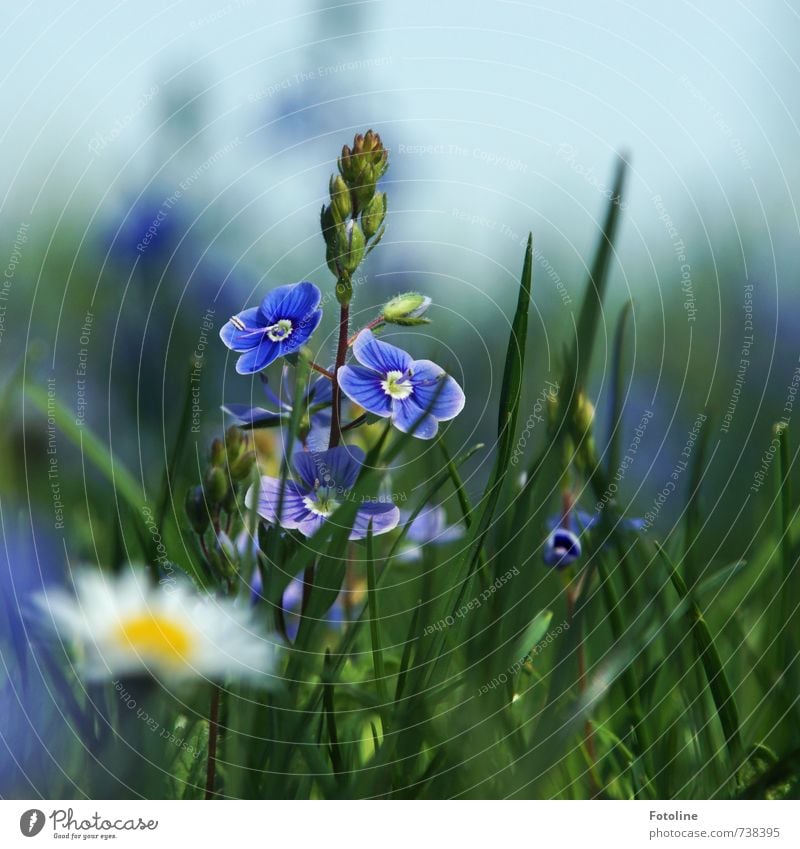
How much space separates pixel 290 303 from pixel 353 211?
0.25 feet

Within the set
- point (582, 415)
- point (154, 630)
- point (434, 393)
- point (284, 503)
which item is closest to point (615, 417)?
point (582, 415)

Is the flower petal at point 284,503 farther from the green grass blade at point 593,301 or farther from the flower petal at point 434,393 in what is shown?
the green grass blade at point 593,301

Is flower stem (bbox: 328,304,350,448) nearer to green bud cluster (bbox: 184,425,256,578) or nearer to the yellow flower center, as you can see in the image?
green bud cluster (bbox: 184,425,256,578)

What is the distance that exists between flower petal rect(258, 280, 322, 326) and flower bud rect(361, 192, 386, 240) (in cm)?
6

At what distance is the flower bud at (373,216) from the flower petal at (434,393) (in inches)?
3.9

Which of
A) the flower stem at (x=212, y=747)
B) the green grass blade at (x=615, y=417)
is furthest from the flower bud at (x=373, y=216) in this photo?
the flower stem at (x=212, y=747)

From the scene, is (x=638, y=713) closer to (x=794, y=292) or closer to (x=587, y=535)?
(x=587, y=535)

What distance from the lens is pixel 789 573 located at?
77cm

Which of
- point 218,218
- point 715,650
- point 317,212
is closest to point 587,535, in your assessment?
point 715,650

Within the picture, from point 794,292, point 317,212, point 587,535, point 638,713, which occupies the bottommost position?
point 638,713

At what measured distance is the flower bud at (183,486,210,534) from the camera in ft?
2.17

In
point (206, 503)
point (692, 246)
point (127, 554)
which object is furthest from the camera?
point (692, 246)

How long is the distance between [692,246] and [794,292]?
13cm

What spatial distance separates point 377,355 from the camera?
70 cm
